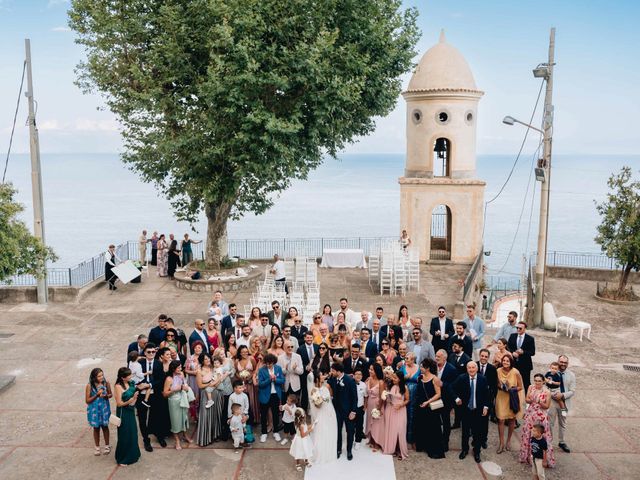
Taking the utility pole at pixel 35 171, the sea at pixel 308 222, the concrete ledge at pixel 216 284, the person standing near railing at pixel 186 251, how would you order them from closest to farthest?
1. the utility pole at pixel 35 171
2. the concrete ledge at pixel 216 284
3. the person standing near railing at pixel 186 251
4. the sea at pixel 308 222

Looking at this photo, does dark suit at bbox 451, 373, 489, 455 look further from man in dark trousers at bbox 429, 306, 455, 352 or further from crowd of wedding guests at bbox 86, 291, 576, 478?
man in dark trousers at bbox 429, 306, 455, 352

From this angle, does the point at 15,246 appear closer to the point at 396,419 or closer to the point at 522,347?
the point at 396,419

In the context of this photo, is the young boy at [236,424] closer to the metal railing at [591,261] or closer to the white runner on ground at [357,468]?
the white runner on ground at [357,468]

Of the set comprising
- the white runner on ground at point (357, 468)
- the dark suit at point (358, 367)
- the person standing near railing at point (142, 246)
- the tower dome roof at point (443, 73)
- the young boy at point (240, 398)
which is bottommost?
the white runner on ground at point (357, 468)

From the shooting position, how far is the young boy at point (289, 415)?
9.05 m

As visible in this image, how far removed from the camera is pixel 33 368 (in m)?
12.8

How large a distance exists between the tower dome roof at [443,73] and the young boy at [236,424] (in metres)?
18.0

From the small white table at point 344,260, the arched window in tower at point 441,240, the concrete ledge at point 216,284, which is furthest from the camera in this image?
the arched window in tower at point 441,240

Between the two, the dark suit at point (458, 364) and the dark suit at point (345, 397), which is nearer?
the dark suit at point (345, 397)

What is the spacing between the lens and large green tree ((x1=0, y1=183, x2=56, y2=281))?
1314 centimetres

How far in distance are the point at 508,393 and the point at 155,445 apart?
5.55m

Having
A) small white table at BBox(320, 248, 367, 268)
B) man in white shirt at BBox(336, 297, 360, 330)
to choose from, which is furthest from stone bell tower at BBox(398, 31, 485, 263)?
man in white shirt at BBox(336, 297, 360, 330)

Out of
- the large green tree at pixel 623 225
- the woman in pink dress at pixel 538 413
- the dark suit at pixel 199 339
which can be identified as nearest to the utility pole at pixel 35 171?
the dark suit at pixel 199 339

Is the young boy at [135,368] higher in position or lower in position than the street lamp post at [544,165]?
lower
